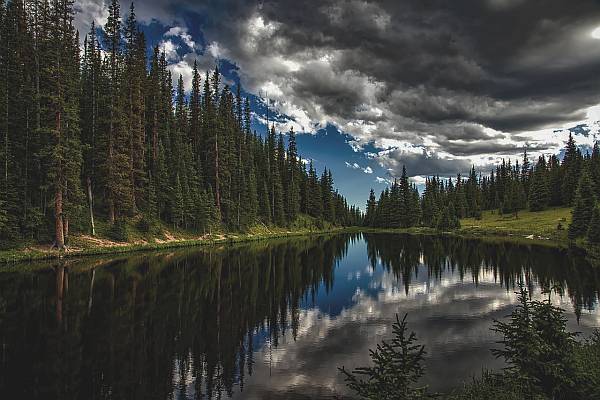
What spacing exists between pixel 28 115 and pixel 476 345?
50539 millimetres

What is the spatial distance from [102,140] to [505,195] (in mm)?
119150

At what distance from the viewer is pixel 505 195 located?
118 metres

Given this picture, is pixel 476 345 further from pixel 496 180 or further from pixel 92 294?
pixel 496 180

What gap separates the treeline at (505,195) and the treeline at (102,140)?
5856 cm

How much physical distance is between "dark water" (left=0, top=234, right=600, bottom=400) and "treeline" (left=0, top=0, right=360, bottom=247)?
10799 millimetres

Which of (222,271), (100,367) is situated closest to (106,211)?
(222,271)

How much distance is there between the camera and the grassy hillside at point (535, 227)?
2714 inches

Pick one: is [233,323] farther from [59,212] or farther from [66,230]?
[66,230]

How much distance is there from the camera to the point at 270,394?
11.0 metres

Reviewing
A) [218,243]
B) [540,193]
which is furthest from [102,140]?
[540,193]

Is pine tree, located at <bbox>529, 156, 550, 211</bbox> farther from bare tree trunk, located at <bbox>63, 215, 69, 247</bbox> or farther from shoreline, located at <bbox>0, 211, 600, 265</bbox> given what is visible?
bare tree trunk, located at <bbox>63, 215, 69, 247</bbox>

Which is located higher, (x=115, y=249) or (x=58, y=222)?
(x=58, y=222)

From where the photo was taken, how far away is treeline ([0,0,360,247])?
39062 mm

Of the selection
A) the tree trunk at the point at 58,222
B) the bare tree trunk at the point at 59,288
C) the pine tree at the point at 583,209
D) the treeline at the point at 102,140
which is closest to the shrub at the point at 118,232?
the treeline at the point at 102,140
